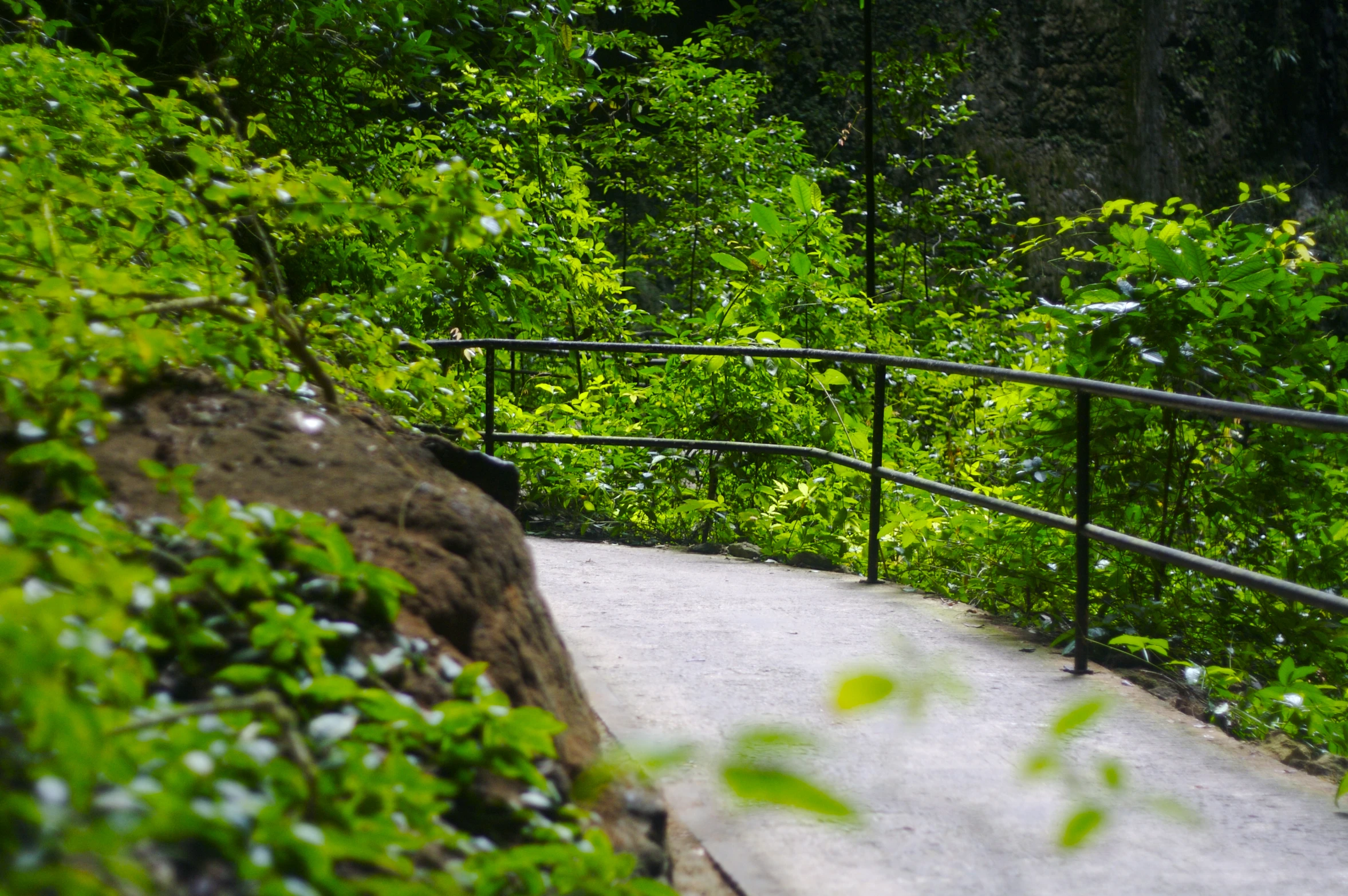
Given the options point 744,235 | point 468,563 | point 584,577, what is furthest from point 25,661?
point 744,235

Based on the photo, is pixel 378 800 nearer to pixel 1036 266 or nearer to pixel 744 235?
pixel 744 235

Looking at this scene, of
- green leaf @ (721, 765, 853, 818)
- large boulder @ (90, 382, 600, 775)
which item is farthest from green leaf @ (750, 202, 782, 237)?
green leaf @ (721, 765, 853, 818)

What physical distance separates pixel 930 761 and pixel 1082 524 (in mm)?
1122

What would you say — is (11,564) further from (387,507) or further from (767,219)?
(767,219)

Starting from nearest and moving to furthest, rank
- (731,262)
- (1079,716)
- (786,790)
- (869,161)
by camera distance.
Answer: (786,790) < (1079,716) < (731,262) < (869,161)

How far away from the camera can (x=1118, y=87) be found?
49.4 ft

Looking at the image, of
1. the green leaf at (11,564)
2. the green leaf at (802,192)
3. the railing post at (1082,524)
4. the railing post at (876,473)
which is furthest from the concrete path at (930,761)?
the green leaf at (802,192)

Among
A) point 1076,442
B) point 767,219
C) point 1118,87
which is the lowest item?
point 1076,442

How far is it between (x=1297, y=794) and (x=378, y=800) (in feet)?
7.65

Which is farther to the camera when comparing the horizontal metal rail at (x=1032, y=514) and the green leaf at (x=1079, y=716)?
the horizontal metal rail at (x=1032, y=514)

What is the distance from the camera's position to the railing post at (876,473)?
467 centimetres

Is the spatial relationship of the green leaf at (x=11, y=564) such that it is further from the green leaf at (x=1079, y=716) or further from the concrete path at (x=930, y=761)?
the concrete path at (x=930, y=761)

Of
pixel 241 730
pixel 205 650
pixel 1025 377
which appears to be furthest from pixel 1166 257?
pixel 241 730

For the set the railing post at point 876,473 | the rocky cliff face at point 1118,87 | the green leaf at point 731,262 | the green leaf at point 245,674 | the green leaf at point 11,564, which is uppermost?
the rocky cliff face at point 1118,87
